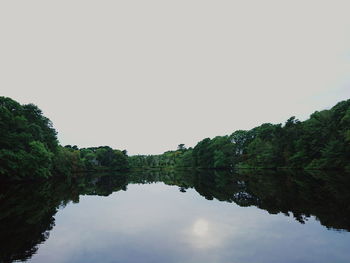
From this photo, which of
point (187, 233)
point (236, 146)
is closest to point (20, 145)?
point (187, 233)

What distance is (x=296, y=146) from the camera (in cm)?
6588

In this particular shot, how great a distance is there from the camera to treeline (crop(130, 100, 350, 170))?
52.9 meters

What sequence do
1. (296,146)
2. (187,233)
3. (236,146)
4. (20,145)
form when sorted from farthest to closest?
(236,146), (296,146), (20,145), (187,233)

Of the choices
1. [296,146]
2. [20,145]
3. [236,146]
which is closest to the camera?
[20,145]

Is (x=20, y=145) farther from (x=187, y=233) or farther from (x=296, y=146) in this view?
(x=296, y=146)

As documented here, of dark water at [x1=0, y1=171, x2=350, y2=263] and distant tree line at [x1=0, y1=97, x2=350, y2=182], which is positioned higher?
distant tree line at [x1=0, y1=97, x2=350, y2=182]

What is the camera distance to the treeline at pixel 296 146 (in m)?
52.9

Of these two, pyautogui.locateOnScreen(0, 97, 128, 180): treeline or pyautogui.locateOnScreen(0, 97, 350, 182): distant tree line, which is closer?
pyautogui.locateOnScreen(0, 97, 128, 180): treeline

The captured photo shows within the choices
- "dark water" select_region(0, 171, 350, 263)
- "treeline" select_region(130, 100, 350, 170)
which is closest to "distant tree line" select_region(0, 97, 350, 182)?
"treeline" select_region(130, 100, 350, 170)

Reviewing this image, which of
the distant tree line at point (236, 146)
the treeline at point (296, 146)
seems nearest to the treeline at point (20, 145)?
the distant tree line at point (236, 146)

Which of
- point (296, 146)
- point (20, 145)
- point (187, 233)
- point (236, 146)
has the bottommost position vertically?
point (187, 233)

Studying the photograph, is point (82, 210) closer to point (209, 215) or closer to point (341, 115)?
point (209, 215)

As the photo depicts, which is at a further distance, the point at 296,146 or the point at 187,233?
the point at 296,146

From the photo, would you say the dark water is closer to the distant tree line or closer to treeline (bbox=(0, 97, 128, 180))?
treeline (bbox=(0, 97, 128, 180))
